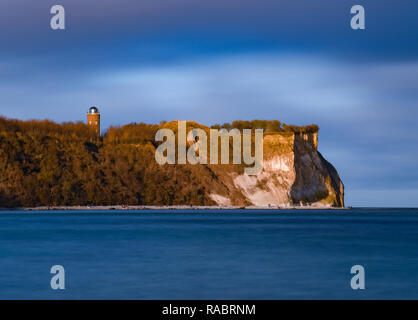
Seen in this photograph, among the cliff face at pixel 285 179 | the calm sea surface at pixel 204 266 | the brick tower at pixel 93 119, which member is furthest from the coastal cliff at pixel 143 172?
the calm sea surface at pixel 204 266

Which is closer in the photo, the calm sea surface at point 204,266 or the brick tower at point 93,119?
the calm sea surface at point 204,266

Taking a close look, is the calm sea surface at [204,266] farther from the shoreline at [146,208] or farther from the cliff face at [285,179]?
the cliff face at [285,179]

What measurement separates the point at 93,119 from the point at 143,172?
89.7 ft

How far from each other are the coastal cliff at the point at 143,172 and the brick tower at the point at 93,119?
271 centimetres

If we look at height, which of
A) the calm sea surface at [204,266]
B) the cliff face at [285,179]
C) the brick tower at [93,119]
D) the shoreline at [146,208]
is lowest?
the calm sea surface at [204,266]

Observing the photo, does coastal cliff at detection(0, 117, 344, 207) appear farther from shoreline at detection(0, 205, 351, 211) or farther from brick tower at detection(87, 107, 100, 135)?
brick tower at detection(87, 107, 100, 135)

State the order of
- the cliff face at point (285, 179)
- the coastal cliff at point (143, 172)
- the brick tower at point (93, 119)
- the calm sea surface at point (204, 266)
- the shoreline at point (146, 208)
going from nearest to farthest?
the calm sea surface at point (204, 266) < the shoreline at point (146, 208) < the coastal cliff at point (143, 172) < the cliff face at point (285, 179) < the brick tower at point (93, 119)

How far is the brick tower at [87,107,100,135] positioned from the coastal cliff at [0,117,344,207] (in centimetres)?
271

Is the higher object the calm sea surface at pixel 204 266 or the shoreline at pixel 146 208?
the shoreline at pixel 146 208

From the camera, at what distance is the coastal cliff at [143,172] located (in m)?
160

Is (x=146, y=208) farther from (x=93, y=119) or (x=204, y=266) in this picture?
(x=204, y=266)

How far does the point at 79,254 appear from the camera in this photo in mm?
46812
